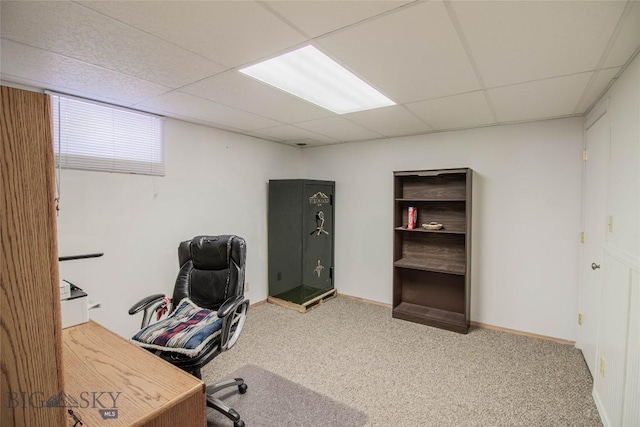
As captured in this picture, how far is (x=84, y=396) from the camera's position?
1218 millimetres

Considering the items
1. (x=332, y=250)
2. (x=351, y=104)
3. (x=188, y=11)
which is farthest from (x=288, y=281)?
(x=188, y=11)

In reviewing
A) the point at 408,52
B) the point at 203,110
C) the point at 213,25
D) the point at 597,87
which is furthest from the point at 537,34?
the point at 203,110

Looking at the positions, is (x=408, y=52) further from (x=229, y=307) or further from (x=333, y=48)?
(x=229, y=307)

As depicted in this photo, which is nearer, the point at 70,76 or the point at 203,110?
the point at 70,76

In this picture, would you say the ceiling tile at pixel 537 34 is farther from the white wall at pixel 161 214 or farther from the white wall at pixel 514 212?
the white wall at pixel 161 214

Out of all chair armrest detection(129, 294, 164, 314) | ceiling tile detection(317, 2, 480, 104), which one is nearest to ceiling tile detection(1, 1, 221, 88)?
ceiling tile detection(317, 2, 480, 104)

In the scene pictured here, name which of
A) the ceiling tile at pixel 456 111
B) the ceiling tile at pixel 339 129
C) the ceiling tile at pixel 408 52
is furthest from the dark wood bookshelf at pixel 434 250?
the ceiling tile at pixel 408 52

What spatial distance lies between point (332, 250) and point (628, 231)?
3.29m

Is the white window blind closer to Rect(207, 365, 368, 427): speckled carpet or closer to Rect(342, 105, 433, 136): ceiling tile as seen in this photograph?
Rect(342, 105, 433, 136): ceiling tile

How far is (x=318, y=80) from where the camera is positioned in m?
2.39

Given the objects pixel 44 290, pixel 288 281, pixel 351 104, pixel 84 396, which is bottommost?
pixel 288 281

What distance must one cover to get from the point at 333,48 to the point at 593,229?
8.32 feet

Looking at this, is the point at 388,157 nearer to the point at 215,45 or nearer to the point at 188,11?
the point at 215,45

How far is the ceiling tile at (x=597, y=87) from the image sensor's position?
1.97 meters
